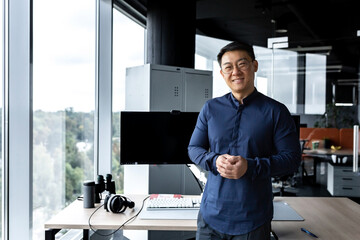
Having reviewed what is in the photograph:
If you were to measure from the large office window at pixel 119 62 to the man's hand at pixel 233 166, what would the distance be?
2305mm

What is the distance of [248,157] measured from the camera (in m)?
1.48

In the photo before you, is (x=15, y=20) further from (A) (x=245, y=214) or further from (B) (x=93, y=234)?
(B) (x=93, y=234)

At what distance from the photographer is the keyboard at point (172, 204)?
6.58ft

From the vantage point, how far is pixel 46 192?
8.27ft

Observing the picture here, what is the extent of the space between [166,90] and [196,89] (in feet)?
1.39

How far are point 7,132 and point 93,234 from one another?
57.2 inches

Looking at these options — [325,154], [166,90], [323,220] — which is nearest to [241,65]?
[323,220]

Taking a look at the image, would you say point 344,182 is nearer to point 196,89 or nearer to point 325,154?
point 325,154

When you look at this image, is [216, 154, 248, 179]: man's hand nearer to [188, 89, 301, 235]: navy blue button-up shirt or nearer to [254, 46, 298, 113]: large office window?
[188, 89, 301, 235]: navy blue button-up shirt

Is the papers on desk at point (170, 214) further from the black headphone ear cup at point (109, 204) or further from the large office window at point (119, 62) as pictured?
the large office window at point (119, 62)

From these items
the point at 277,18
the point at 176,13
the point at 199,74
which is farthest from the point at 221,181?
the point at 277,18

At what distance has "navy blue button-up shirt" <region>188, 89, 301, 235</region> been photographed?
1422 mm

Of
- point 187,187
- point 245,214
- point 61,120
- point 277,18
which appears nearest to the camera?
point 245,214

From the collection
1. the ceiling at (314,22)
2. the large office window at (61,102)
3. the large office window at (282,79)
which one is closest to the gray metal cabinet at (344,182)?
the large office window at (282,79)
